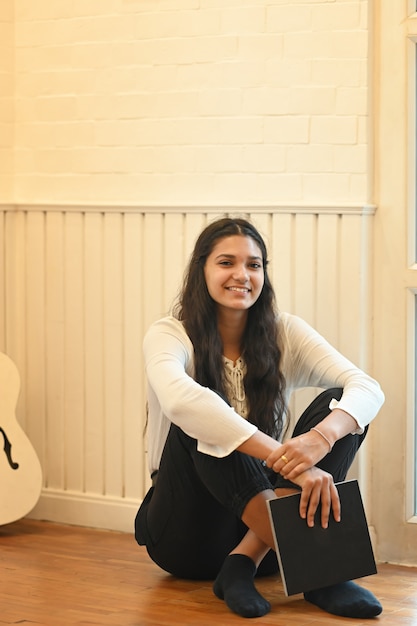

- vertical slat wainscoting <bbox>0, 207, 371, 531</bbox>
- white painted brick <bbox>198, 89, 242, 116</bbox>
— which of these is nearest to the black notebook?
vertical slat wainscoting <bbox>0, 207, 371, 531</bbox>

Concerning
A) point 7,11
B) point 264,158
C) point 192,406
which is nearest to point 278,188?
point 264,158

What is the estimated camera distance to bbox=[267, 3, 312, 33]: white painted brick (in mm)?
3115

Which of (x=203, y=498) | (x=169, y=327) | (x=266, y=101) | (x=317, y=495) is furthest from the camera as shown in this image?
(x=266, y=101)

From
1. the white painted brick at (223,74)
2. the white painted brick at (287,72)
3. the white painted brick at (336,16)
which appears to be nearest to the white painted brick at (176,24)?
the white painted brick at (223,74)

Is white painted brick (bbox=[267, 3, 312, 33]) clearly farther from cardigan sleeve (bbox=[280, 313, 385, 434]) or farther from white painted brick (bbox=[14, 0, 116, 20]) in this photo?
cardigan sleeve (bbox=[280, 313, 385, 434])

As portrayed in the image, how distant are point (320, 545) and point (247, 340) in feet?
2.10

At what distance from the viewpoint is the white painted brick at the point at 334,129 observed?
3.08 m

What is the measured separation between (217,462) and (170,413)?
0.17 m

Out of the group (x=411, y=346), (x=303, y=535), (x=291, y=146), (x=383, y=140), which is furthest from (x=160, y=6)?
(x=303, y=535)

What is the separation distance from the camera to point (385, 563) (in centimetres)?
312

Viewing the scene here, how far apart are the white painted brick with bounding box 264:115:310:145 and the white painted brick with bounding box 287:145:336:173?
3 cm

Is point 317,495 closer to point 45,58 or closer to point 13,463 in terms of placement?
point 13,463

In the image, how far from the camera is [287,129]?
3.16 meters

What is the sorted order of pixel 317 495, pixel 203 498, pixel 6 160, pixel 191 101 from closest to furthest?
pixel 317 495 → pixel 203 498 → pixel 191 101 → pixel 6 160
